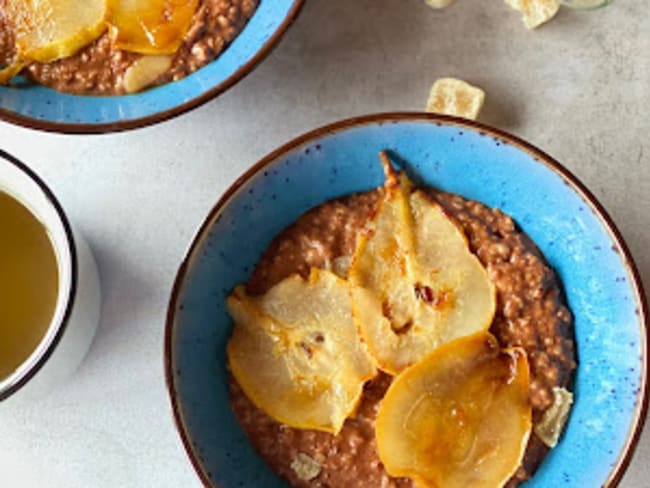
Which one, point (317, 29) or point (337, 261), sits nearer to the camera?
point (337, 261)

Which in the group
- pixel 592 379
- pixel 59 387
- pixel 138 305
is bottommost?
pixel 59 387

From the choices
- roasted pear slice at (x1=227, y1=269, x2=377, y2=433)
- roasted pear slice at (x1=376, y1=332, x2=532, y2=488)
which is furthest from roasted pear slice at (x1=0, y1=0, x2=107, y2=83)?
roasted pear slice at (x1=376, y1=332, x2=532, y2=488)

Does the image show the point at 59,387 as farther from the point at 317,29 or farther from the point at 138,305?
the point at 317,29

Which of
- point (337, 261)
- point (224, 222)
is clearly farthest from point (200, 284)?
point (337, 261)

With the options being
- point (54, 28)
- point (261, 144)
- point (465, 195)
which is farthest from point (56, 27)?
point (465, 195)

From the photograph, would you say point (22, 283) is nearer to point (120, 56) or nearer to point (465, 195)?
point (120, 56)
